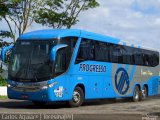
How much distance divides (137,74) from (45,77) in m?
9.74

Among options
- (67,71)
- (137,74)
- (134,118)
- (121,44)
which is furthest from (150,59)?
(134,118)

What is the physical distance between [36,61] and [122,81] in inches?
298

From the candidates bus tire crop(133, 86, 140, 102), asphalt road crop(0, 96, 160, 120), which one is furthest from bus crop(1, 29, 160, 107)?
bus tire crop(133, 86, 140, 102)

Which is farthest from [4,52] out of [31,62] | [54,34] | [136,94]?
[136,94]

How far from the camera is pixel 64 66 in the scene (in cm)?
2070

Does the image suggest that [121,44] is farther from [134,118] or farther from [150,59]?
[134,118]

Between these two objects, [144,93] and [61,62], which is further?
[144,93]

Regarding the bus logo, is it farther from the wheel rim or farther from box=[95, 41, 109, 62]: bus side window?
the wheel rim

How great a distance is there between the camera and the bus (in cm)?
2017

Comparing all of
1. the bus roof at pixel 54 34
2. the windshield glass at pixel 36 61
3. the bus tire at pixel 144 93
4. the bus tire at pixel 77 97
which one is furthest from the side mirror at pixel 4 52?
→ the bus tire at pixel 144 93

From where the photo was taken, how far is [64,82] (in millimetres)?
20719

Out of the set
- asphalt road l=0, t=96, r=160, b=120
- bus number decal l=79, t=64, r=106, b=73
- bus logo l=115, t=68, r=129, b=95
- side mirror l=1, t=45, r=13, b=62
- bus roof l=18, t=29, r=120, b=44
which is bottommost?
asphalt road l=0, t=96, r=160, b=120

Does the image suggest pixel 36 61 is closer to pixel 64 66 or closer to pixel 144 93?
pixel 64 66

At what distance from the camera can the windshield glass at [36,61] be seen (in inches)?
794
